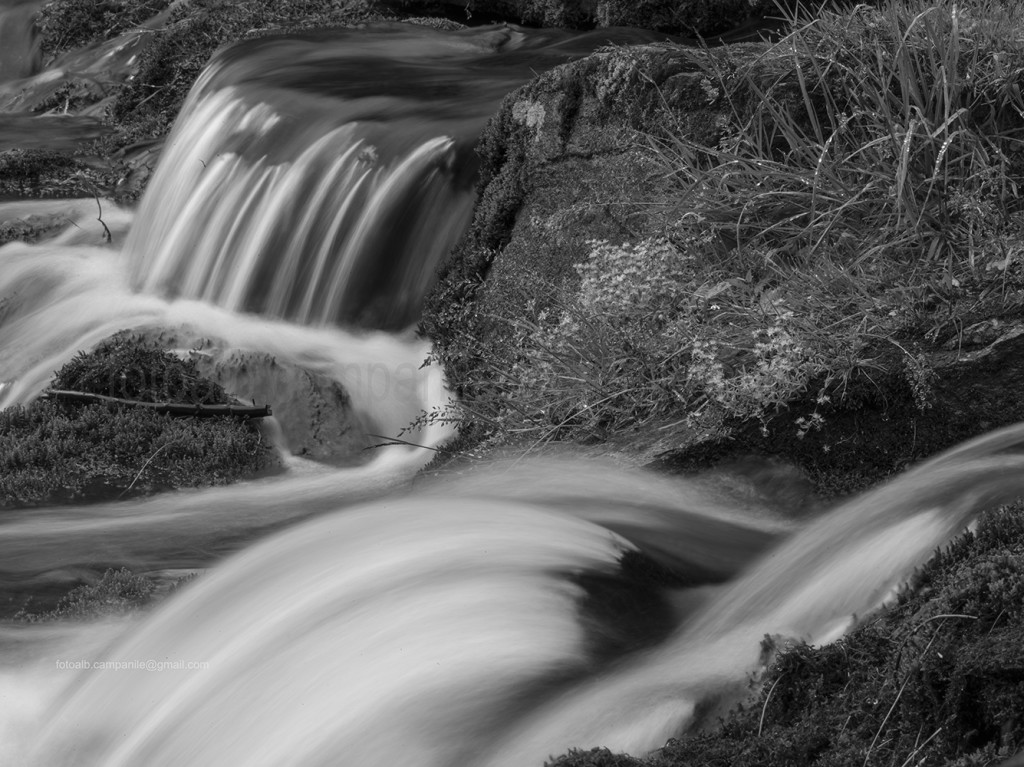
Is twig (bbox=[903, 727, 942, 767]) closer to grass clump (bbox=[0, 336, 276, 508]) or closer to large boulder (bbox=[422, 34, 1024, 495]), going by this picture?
large boulder (bbox=[422, 34, 1024, 495])

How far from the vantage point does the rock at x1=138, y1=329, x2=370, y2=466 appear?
634cm

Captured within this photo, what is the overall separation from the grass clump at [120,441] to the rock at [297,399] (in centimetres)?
15

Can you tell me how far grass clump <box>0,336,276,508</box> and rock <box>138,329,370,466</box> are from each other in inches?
6.1

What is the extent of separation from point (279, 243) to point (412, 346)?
128 centimetres

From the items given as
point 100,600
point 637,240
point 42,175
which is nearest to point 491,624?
point 100,600

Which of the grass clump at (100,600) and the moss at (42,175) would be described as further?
the moss at (42,175)

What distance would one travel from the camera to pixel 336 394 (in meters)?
6.64

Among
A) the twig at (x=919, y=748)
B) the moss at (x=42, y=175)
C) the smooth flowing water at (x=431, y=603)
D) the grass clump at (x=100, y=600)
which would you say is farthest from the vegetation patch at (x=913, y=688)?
the moss at (x=42, y=175)

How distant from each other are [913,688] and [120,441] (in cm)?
441

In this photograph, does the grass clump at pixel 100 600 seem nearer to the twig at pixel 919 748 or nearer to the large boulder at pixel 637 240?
the large boulder at pixel 637 240

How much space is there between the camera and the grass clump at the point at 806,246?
4426 millimetres

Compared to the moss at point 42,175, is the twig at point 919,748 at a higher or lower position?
lower

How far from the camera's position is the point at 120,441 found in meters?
6.13

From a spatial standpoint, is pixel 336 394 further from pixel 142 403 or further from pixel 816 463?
pixel 816 463
